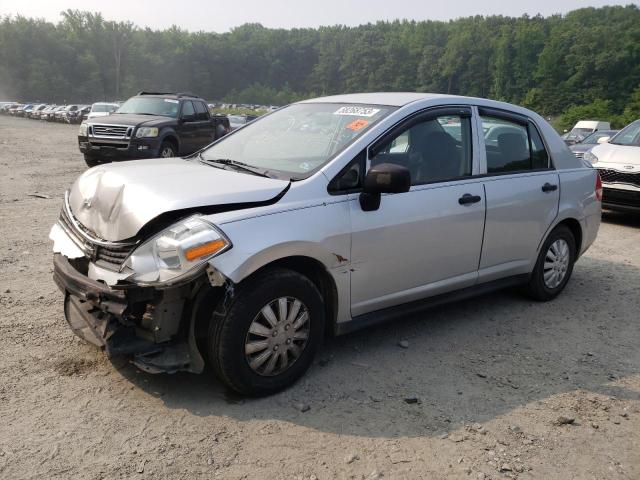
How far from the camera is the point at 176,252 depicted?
3.09 m

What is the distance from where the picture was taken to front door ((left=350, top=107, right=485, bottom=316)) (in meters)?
3.80

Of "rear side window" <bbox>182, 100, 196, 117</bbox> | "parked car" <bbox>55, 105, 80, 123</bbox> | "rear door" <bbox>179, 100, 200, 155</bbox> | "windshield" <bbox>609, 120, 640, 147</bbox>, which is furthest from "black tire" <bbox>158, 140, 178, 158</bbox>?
"parked car" <bbox>55, 105, 80, 123</bbox>

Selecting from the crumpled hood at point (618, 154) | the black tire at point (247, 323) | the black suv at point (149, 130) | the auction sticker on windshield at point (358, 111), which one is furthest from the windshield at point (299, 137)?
the black suv at point (149, 130)

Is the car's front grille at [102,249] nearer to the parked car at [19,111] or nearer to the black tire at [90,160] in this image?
the black tire at [90,160]

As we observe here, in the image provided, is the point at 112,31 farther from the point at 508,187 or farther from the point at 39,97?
the point at 508,187

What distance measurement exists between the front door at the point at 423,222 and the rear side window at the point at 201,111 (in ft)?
36.9

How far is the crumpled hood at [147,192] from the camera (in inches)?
129

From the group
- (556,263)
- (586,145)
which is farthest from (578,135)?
(556,263)

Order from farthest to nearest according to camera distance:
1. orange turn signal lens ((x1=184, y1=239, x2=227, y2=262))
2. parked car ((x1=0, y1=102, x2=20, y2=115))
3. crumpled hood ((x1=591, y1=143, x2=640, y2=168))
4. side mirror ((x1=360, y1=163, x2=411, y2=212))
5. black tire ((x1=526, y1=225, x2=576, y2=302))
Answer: parked car ((x1=0, y1=102, x2=20, y2=115)), crumpled hood ((x1=591, y1=143, x2=640, y2=168)), black tire ((x1=526, y1=225, x2=576, y2=302)), side mirror ((x1=360, y1=163, x2=411, y2=212)), orange turn signal lens ((x1=184, y1=239, x2=227, y2=262))

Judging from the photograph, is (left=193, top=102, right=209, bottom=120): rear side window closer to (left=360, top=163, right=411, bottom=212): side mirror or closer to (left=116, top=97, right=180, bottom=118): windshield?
(left=116, top=97, right=180, bottom=118): windshield

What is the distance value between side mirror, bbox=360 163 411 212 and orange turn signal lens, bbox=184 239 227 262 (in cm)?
105

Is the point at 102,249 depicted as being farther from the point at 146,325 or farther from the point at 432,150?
the point at 432,150

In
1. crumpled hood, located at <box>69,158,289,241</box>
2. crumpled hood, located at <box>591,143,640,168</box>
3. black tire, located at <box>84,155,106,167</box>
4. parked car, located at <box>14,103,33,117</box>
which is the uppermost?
crumpled hood, located at <box>69,158,289,241</box>

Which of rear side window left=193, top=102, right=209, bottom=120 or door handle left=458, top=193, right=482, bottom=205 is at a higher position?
door handle left=458, top=193, right=482, bottom=205
